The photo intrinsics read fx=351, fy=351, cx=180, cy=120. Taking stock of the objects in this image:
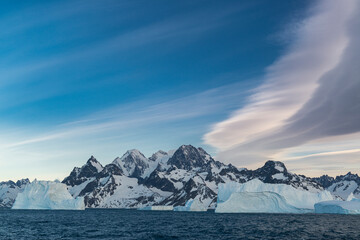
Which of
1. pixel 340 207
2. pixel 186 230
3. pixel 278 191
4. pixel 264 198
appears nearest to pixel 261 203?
pixel 264 198

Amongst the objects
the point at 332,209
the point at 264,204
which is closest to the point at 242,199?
the point at 264,204

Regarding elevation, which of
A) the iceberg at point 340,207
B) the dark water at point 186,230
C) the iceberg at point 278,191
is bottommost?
the dark water at point 186,230

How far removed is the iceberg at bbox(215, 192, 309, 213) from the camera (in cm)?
15500

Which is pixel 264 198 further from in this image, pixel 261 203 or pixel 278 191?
pixel 278 191

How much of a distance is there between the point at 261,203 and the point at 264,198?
3462 mm

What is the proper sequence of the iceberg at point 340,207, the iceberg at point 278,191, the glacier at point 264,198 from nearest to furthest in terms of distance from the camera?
the iceberg at point 340,207 < the glacier at point 264,198 < the iceberg at point 278,191

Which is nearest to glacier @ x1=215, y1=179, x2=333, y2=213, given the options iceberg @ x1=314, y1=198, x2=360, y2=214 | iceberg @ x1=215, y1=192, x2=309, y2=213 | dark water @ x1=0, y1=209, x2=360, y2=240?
iceberg @ x1=215, y1=192, x2=309, y2=213

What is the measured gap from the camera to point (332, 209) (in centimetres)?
14900

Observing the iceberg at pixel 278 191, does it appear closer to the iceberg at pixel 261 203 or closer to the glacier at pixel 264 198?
the glacier at pixel 264 198

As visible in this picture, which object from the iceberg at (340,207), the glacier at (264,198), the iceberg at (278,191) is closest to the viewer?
the iceberg at (340,207)

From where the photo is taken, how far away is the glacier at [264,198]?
6132 inches

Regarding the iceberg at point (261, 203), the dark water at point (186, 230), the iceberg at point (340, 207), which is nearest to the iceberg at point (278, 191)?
the iceberg at point (261, 203)

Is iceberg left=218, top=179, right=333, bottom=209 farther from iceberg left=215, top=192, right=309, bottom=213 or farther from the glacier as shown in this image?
iceberg left=215, top=192, right=309, bottom=213

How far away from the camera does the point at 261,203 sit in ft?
516
